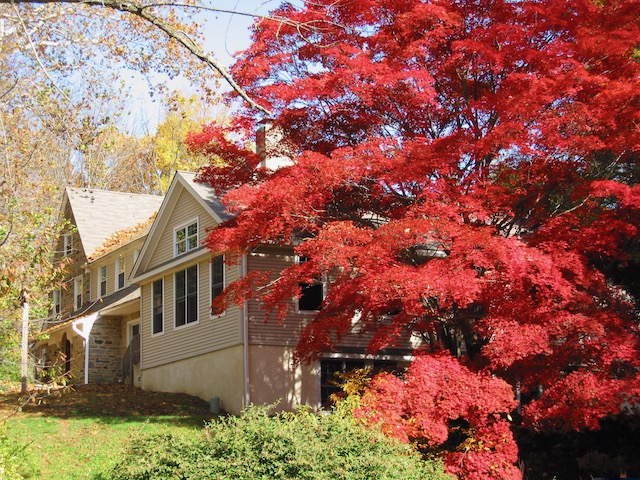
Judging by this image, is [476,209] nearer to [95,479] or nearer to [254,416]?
[254,416]

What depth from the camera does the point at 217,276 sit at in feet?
68.3

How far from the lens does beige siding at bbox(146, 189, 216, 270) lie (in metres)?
21.6

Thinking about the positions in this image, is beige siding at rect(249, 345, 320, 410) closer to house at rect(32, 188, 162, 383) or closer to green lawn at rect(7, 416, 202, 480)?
green lawn at rect(7, 416, 202, 480)

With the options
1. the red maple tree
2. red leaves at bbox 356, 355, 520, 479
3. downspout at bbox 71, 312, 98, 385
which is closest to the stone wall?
downspout at bbox 71, 312, 98, 385

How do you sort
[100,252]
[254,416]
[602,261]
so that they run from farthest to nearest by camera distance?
[100,252]
[602,261]
[254,416]

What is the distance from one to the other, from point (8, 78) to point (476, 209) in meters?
9.09

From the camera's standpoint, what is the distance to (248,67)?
1603 cm

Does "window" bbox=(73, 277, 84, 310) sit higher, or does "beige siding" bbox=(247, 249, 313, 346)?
"window" bbox=(73, 277, 84, 310)

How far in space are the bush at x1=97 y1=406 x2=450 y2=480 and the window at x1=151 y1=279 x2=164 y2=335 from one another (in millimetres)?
12156

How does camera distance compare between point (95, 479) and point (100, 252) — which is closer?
point (95, 479)

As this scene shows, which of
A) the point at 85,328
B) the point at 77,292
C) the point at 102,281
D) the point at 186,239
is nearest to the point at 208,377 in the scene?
the point at 186,239

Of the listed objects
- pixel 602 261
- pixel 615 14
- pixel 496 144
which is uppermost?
pixel 615 14

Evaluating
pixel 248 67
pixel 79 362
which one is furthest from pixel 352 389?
pixel 79 362

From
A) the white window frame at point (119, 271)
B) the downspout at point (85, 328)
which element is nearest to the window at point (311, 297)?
the downspout at point (85, 328)
